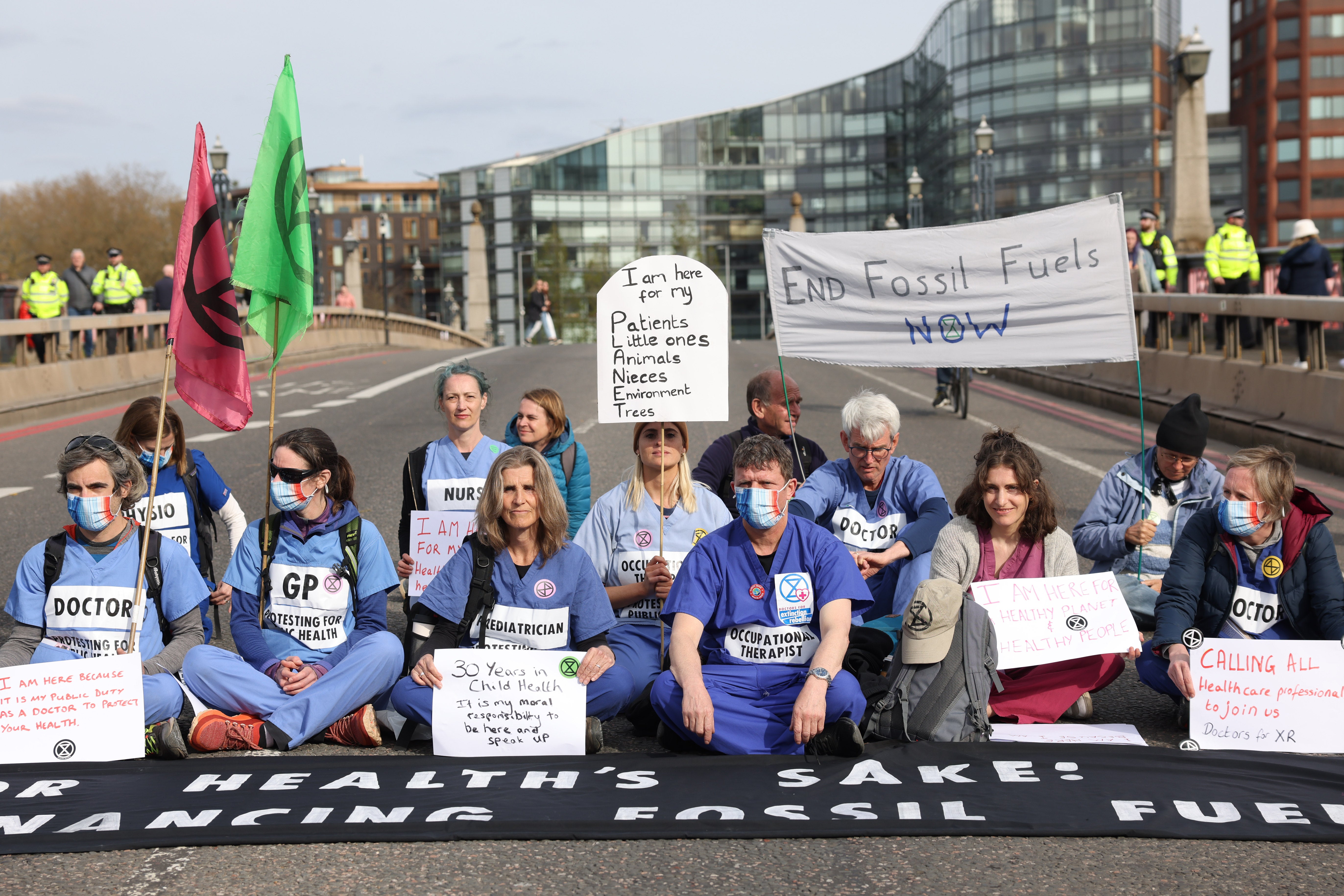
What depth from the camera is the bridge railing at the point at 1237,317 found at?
44.4 feet

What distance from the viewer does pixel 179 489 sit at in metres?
6.62

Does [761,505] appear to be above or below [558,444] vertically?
below

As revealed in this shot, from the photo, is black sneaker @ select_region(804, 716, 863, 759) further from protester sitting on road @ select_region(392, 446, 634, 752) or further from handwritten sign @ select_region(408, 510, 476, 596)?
handwritten sign @ select_region(408, 510, 476, 596)

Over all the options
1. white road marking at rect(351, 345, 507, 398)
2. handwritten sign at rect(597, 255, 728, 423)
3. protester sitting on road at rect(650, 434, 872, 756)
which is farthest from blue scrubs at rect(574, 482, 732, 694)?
white road marking at rect(351, 345, 507, 398)

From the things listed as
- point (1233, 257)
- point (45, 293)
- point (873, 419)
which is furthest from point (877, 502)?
point (45, 293)

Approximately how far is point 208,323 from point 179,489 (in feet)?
2.86

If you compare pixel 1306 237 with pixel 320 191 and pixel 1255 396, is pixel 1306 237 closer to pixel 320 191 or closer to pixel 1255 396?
pixel 1255 396

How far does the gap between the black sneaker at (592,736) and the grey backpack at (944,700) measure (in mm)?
1043

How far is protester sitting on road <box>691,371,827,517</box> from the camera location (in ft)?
23.9

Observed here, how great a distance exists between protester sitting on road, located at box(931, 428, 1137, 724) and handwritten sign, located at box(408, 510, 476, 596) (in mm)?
2490

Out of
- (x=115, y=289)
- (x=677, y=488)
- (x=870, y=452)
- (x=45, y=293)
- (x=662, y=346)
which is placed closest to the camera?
(x=662, y=346)

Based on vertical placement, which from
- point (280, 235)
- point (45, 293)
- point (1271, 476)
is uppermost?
point (45, 293)

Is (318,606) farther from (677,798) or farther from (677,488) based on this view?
(677,798)

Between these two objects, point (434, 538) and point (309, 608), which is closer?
point (309, 608)
